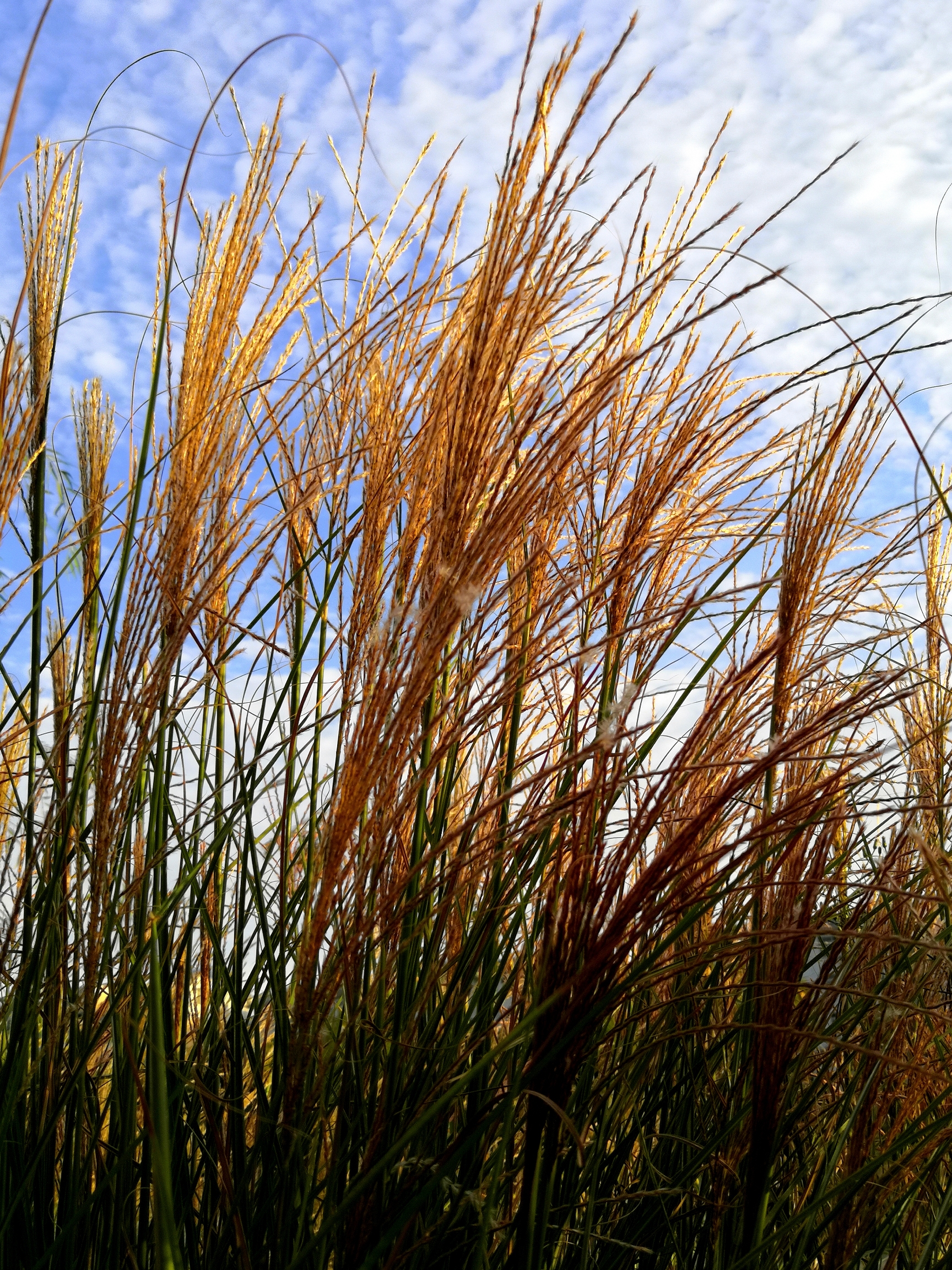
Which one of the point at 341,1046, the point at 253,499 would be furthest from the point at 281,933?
the point at 253,499

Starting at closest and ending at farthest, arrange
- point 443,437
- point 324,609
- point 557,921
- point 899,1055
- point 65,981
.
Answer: point 557,921, point 443,437, point 65,981, point 324,609, point 899,1055

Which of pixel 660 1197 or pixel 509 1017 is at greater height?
pixel 509 1017

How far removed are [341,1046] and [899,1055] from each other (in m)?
1.09

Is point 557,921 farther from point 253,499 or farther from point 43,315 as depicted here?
point 43,315

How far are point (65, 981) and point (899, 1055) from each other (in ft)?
4.67

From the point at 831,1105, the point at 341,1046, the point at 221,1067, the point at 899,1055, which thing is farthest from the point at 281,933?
the point at 899,1055

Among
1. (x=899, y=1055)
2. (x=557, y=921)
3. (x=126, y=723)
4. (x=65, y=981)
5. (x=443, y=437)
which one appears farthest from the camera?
(x=899, y=1055)

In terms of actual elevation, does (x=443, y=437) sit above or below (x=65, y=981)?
above

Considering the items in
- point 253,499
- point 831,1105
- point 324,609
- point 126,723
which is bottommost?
point 831,1105

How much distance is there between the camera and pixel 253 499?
1540 millimetres

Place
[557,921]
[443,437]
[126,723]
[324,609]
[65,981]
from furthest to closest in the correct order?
1. [324,609]
2. [65,981]
3. [126,723]
4. [443,437]
5. [557,921]

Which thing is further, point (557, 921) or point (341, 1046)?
point (341, 1046)

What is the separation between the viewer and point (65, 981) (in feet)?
4.83

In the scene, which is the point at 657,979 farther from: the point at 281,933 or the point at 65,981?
the point at 65,981
